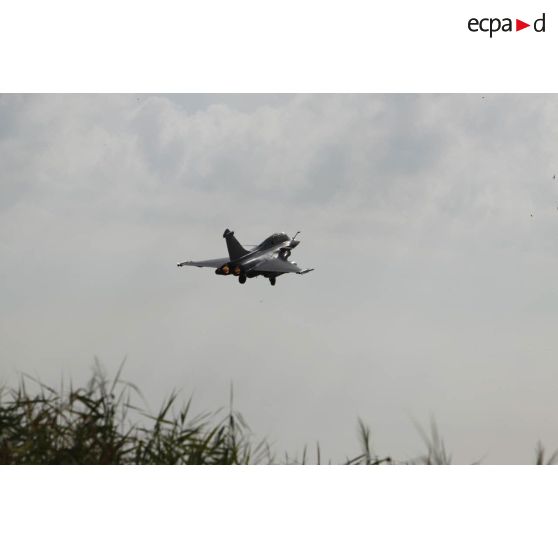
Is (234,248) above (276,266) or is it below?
above

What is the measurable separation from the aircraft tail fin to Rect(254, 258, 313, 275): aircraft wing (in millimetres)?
638

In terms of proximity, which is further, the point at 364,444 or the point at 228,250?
the point at 228,250

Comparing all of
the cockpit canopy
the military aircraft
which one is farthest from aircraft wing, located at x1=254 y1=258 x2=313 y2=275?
the cockpit canopy

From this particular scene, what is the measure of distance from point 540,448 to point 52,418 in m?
6.55

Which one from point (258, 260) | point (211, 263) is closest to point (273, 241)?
point (258, 260)

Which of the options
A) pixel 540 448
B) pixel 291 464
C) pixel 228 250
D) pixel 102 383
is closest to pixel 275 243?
pixel 228 250

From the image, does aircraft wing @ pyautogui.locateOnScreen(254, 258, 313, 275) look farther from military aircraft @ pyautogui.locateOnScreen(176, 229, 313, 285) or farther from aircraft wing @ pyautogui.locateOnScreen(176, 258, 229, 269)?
aircraft wing @ pyautogui.locateOnScreen(176, 258, 229, 269)

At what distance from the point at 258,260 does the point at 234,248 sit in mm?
749

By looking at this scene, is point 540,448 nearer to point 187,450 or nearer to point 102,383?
point 187,450

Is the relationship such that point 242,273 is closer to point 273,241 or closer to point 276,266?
point 276,266

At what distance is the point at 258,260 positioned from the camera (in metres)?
21.5

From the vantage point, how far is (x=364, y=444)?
39.0ft

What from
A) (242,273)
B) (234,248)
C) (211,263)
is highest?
(234,248)
